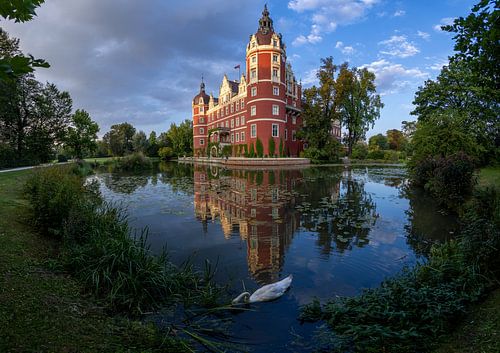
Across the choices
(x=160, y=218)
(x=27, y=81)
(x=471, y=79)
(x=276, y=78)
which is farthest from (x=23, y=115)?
(x=471, y=79)

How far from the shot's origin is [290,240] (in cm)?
727

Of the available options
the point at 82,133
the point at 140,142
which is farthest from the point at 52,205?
the point at 140,142

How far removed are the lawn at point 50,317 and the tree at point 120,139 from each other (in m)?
80.3

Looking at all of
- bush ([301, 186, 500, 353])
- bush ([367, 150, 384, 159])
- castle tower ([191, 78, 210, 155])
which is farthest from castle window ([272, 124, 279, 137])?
bush ([301, 186, 500, 353])

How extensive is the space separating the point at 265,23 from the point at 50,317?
150 feet

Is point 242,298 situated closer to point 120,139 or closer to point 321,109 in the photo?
point 321,109

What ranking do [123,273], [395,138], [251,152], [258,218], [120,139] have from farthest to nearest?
[395,138] → [120,139] → [251,152] → [258,218] → [123,273]

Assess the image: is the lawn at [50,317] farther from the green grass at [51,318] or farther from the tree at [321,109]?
the tree at [321,109]

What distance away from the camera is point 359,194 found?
1438 centimetres

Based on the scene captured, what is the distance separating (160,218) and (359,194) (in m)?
10.3

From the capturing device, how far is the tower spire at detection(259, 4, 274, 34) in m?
40.5

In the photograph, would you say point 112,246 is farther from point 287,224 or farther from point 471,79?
point 471,79

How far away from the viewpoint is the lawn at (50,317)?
8.48 ft

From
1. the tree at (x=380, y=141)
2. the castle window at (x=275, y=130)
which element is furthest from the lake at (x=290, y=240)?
the tree at (x=380, y=141)
